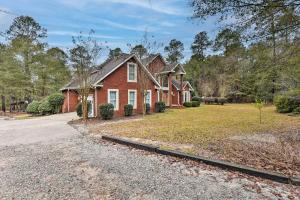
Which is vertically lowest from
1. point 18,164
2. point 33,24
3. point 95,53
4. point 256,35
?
point 18,164

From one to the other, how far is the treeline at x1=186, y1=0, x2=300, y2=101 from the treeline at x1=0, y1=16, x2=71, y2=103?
2181 centimetres

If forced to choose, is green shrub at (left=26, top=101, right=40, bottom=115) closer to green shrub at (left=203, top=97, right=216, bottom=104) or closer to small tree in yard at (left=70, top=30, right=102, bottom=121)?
small tree in yard at (left=70, top=30, right=102, bottom=121)

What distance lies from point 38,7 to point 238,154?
431 inches

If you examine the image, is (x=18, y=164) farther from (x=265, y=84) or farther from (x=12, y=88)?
(x=12, y=88)

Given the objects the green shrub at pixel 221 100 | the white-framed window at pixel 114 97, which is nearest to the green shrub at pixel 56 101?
the white-framed window at pixel 114 97

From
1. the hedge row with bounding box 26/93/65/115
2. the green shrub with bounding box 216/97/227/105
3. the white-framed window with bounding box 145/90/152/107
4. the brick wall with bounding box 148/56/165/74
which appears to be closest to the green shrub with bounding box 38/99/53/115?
the hedge row with bounding box 26/93/65/115

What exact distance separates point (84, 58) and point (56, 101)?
8024mm

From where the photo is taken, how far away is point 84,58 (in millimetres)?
14820

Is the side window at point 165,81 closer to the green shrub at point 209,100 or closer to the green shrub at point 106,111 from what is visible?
the green shrub at point 209,100

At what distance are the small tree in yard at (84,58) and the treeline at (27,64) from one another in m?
10.7

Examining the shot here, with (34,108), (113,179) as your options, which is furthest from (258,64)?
(34,108)

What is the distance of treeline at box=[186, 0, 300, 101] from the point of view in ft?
18.0

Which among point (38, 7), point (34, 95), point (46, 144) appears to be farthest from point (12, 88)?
point (46, 144)

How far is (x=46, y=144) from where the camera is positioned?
303 inches
